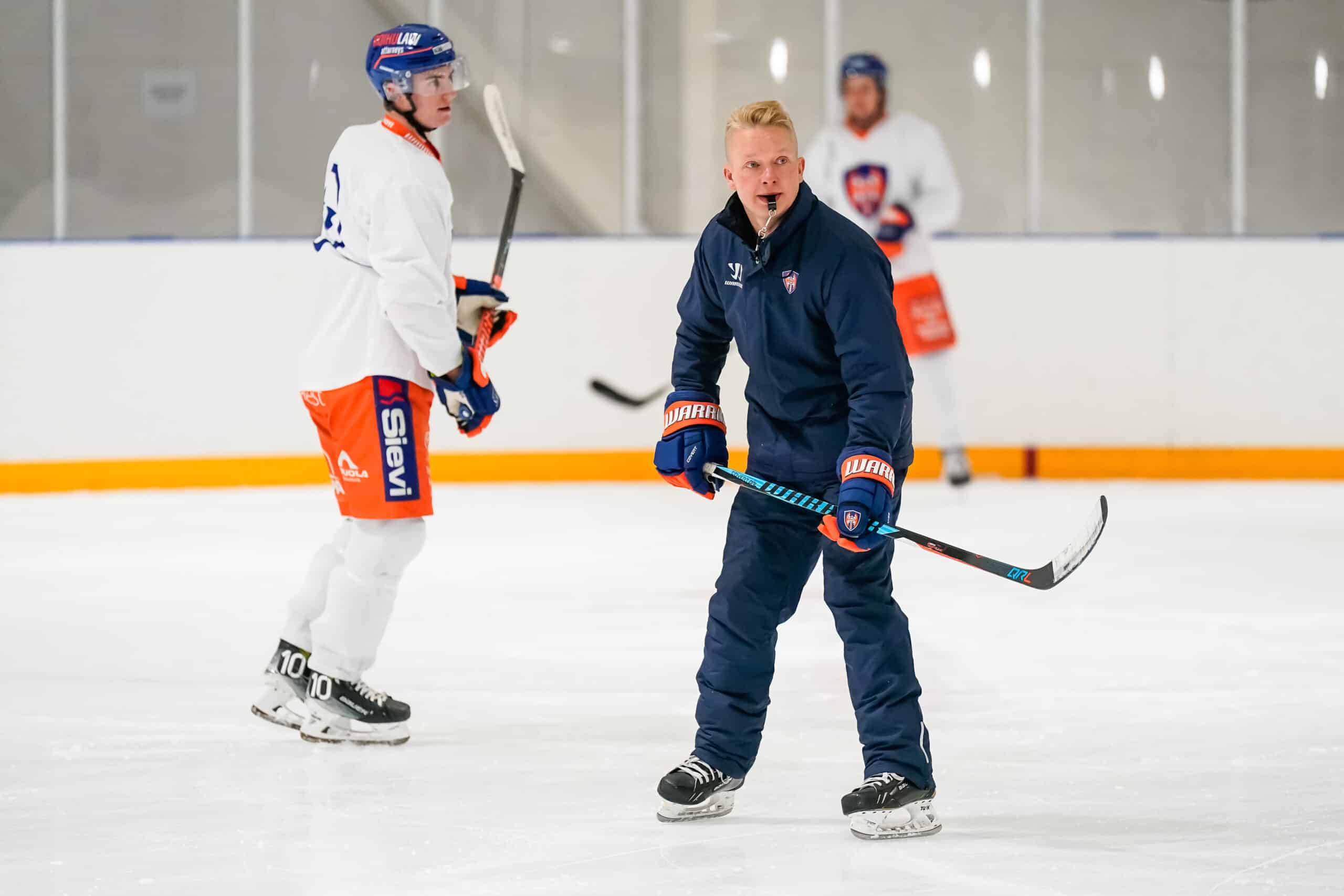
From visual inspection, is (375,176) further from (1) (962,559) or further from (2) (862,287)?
(1) (962,559)

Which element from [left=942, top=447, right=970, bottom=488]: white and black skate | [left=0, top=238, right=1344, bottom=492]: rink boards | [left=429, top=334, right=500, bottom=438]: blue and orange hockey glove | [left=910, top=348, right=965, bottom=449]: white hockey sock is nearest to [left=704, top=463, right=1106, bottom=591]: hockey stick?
[left=429, top=334, right=500, bottom=438]: blue and orange hockey glove

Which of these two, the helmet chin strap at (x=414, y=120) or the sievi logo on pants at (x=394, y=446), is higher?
the helmet chin strap at (x=414, y=120)

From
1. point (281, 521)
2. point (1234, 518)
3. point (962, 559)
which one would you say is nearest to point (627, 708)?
point (962, 559)

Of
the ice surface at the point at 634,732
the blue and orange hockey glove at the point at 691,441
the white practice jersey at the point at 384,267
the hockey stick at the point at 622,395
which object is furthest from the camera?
the hockey stick at the point at 622,395

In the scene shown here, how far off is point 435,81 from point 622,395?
4.11 meters

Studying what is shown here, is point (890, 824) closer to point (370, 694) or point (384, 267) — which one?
point (370, 694)

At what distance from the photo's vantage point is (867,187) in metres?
6.86

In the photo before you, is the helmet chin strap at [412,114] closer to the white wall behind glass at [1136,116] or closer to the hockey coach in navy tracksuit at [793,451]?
the hockey coach in navy tracksuit at [793,451]

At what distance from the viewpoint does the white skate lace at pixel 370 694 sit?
114 inches

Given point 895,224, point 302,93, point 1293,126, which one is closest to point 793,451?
point 895,224

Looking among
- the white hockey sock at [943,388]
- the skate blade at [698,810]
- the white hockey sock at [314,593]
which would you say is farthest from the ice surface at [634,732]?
the white hockey sock at [943,388]

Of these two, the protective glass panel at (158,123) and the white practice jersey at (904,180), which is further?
the protective glass panel at (158,123)

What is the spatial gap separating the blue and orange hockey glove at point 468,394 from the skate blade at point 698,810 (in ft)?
2.51

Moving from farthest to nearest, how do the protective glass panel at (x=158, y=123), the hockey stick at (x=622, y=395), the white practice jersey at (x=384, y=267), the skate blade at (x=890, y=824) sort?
the protective glass panel at (x=158, y=123), the hockey stick at (x=622, y=395), the white practice jersey at (x=384, y=267), the skate blade at (x=890, y=824)
